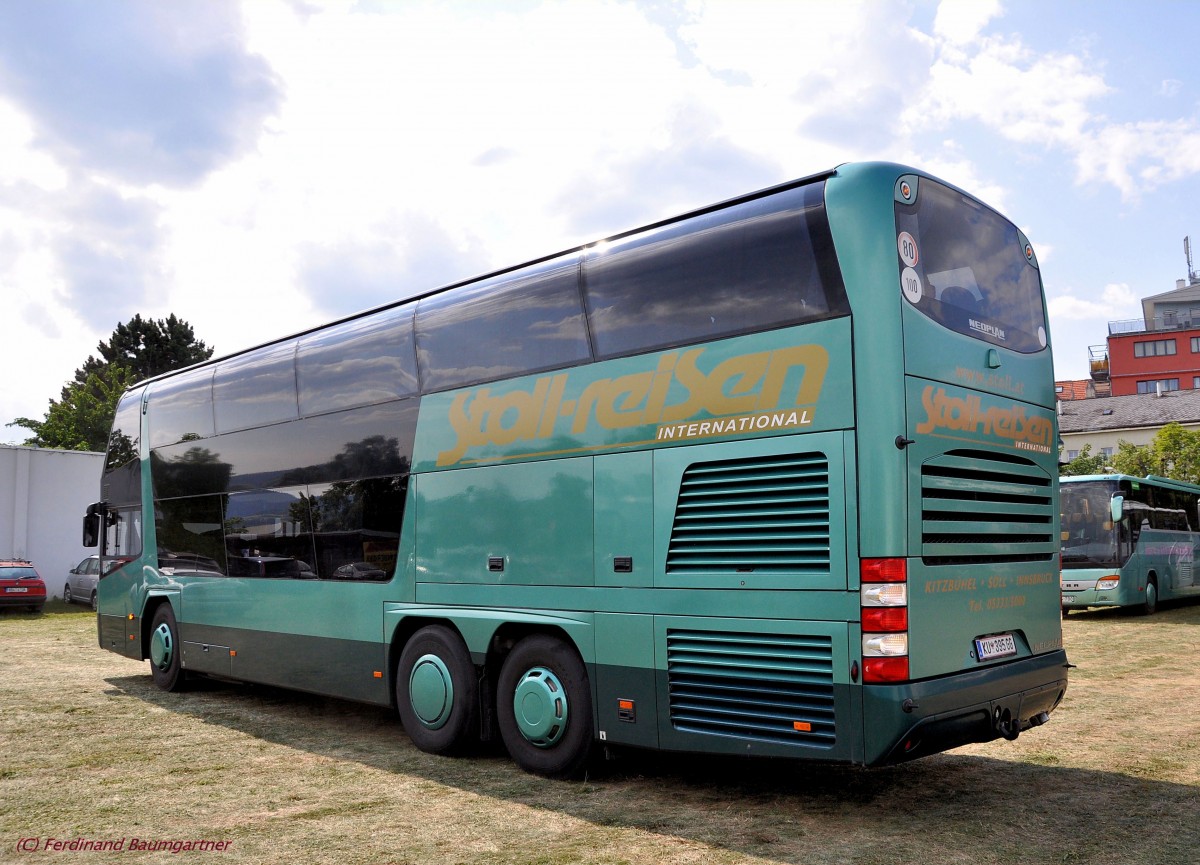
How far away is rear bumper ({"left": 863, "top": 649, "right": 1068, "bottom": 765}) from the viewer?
5832 millimetres

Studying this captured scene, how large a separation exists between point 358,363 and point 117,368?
60.1 m

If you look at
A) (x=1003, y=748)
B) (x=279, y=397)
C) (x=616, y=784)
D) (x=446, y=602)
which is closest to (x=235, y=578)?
(x=279, y=397)

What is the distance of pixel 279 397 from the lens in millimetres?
10750

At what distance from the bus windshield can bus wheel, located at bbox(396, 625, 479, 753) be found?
17054 mm

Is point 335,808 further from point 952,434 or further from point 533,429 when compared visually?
point 952,434

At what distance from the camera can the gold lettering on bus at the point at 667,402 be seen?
634 centimetres

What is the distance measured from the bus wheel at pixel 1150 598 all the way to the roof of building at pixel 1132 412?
175 ft

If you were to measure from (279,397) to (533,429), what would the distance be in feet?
12.8

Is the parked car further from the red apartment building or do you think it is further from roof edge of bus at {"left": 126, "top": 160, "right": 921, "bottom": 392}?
the red apartment building

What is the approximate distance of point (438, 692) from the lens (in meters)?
8.54

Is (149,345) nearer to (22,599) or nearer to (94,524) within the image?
(22,599)

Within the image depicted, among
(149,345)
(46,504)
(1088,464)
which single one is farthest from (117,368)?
(1088,464)

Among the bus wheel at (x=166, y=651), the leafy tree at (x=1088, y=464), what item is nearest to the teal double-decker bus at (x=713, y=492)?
the bus wheel at (x=166, y=651)

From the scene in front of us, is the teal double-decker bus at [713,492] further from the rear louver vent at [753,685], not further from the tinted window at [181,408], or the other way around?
the tinted window at [181,408]
